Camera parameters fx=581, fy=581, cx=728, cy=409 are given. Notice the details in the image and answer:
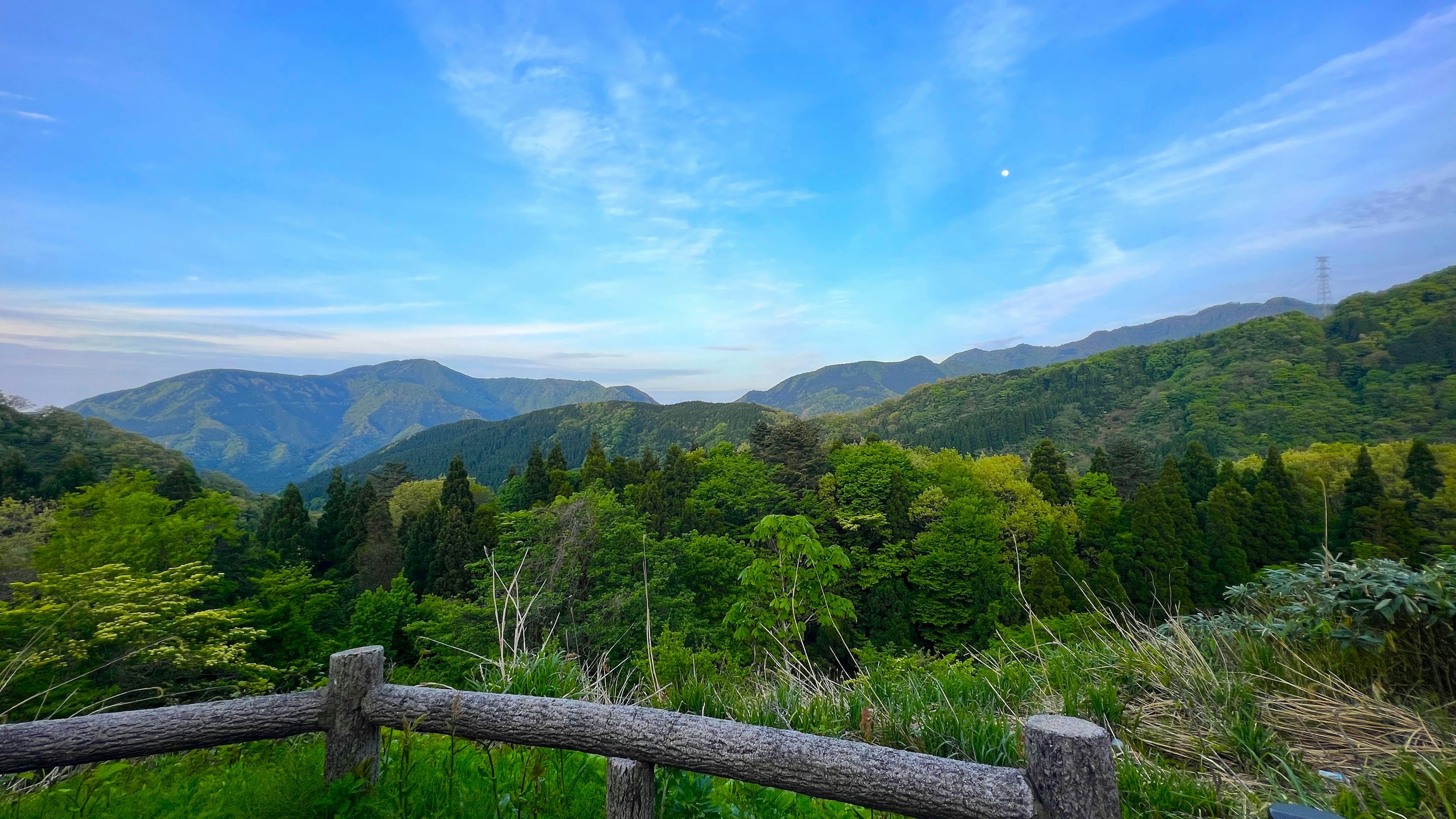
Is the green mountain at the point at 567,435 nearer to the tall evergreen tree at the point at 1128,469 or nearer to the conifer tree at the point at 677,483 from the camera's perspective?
the tall evergreen tree at the point at 1128,469

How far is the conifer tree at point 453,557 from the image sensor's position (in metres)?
24.9

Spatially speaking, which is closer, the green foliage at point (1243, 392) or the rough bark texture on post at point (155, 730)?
the rough bark texture on post at point (155, 730)

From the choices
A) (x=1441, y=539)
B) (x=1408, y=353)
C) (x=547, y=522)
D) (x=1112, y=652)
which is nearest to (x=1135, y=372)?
(x=1408, y=353)

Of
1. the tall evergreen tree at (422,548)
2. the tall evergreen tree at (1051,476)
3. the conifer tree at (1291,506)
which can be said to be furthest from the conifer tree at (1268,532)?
the tall evergreen tree at (422,548)

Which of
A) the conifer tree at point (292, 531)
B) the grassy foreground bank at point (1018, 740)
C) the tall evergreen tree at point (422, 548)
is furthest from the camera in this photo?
the conifer tree at point (292, 531)

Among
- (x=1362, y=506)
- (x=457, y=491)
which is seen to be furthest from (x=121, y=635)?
(x=1362, y=506)

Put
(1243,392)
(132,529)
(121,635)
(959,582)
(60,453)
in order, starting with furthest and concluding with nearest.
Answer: (1243,392) < (60,453) < (959,582) < (132,529) < (121,635)

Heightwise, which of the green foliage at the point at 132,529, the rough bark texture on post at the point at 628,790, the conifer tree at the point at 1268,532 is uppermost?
the rough bark texture on post at the point at 628,790

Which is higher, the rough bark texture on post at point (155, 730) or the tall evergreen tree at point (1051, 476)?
the rough bark texture on post at point (155, 730)

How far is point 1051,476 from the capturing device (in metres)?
34.1

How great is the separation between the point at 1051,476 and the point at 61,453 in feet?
191

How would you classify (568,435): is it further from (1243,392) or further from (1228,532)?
(1228,532)

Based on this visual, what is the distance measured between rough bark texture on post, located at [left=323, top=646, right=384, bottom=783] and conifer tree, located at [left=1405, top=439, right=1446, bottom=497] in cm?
4580

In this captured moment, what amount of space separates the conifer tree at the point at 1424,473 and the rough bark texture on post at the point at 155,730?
4606cm
